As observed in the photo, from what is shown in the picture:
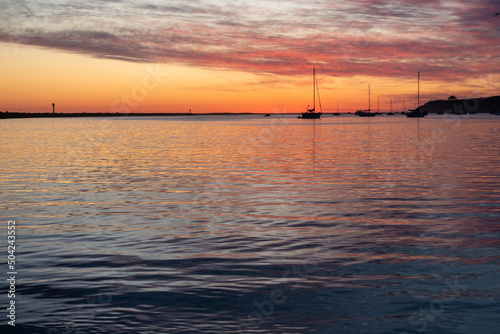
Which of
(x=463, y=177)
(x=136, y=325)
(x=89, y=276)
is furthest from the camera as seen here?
(x=463, y=177)

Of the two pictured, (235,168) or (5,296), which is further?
(235,168)

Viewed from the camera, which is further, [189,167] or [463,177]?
[189,167]

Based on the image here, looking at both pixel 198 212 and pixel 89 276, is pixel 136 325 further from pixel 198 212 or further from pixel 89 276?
pixel 198 212

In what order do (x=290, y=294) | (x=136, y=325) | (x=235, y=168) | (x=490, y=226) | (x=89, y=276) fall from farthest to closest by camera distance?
(x=235, y=168) < (x=490, y=226) < (x=89, y=276) < (x=290, y=294) < (x=136, y=325)

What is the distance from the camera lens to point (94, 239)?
51.9 ft

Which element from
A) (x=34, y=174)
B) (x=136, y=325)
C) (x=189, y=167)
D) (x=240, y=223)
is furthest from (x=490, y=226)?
(x=34, y=174)

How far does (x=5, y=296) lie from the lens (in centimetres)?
1054

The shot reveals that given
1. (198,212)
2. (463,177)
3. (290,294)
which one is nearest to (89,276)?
(290,294)

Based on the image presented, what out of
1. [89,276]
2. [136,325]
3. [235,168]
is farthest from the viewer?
[235,168]

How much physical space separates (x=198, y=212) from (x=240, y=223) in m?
2.81

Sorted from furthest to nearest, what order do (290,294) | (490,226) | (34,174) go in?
(34,174) → (490,226) → (290,294)

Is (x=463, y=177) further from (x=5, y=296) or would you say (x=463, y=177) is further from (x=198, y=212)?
(x=5, y=296)

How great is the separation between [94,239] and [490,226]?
13.7m

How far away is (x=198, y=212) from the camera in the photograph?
799 inches
